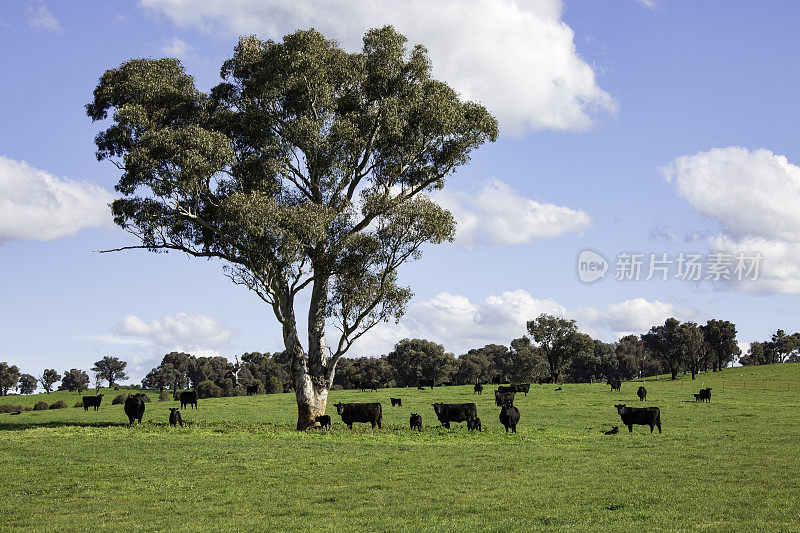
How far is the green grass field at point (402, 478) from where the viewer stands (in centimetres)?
Answer: 1570

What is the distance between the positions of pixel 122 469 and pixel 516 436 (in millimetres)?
17990

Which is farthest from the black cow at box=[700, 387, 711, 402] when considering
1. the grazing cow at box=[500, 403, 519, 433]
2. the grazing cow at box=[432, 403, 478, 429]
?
the grazing cow at box=[500, 403, 519, 433]

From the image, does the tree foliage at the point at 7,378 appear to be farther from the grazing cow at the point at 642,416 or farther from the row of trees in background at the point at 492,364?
the grazing cow at the point at 642,416

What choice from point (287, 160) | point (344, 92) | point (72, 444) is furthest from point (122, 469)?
point (344, 92)

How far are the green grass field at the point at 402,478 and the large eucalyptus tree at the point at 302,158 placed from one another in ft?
29.5

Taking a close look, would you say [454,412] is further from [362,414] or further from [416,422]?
[362,414]

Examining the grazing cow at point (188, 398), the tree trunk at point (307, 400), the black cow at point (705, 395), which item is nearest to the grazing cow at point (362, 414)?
the tree trunk at point (307, 400)

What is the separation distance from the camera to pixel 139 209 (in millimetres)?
43375

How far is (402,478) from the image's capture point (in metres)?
21.0

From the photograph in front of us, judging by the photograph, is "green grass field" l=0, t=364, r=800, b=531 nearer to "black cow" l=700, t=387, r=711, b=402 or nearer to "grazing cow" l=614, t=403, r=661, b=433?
"grazing cow" l=614, t=403, r=661, b=433

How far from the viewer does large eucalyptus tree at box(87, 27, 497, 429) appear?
132ft

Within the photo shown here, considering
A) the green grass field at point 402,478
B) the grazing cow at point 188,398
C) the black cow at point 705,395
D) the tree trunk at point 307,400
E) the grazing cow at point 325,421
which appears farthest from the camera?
the grazing cow at point 188,398

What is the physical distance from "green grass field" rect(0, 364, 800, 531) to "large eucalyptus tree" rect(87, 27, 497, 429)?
9000mm

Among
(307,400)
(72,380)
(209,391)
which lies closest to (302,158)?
(307,400)
